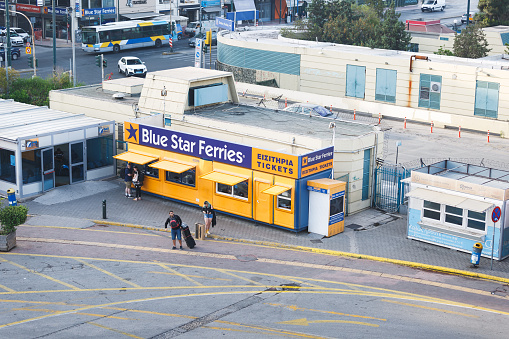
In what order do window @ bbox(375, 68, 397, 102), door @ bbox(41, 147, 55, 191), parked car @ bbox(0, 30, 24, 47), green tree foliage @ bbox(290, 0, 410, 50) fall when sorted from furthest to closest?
1. parked car @ bbox(0, 30, 24, 47)
2. green tree foliage @ bbox(290, 0, 410, 50)
3. window @ bbox(375, 68, 397, 102)
4. door @ bbox(41, 147, 55, 191)

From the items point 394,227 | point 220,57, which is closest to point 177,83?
point 394,227

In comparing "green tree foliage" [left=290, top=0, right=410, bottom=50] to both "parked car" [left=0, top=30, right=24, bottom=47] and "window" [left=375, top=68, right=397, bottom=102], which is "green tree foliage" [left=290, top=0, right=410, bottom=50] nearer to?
"window" [left=375, top=68, right=397, bottom=102]

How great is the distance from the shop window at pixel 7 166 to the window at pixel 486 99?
2990 centimetres

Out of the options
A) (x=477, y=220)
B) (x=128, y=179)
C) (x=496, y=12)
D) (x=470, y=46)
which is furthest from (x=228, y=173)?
(x=496, y=12)

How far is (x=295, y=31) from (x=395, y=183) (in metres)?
41.6

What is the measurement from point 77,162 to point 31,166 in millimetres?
2563

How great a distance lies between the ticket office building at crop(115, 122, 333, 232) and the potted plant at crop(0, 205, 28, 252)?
25.5 ft

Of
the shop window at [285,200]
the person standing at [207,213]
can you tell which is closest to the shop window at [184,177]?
the person standing at [207,213]

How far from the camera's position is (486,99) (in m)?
48.4

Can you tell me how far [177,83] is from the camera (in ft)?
123

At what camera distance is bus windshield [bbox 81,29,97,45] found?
75312 millimetres

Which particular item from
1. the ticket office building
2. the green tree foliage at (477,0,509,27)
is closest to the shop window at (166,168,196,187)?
the ticket office building

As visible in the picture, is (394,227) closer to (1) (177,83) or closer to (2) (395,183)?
(2) (395,183)

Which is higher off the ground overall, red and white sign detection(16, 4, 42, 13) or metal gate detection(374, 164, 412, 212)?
red and white sign detection(16, 4, 42, 13)
